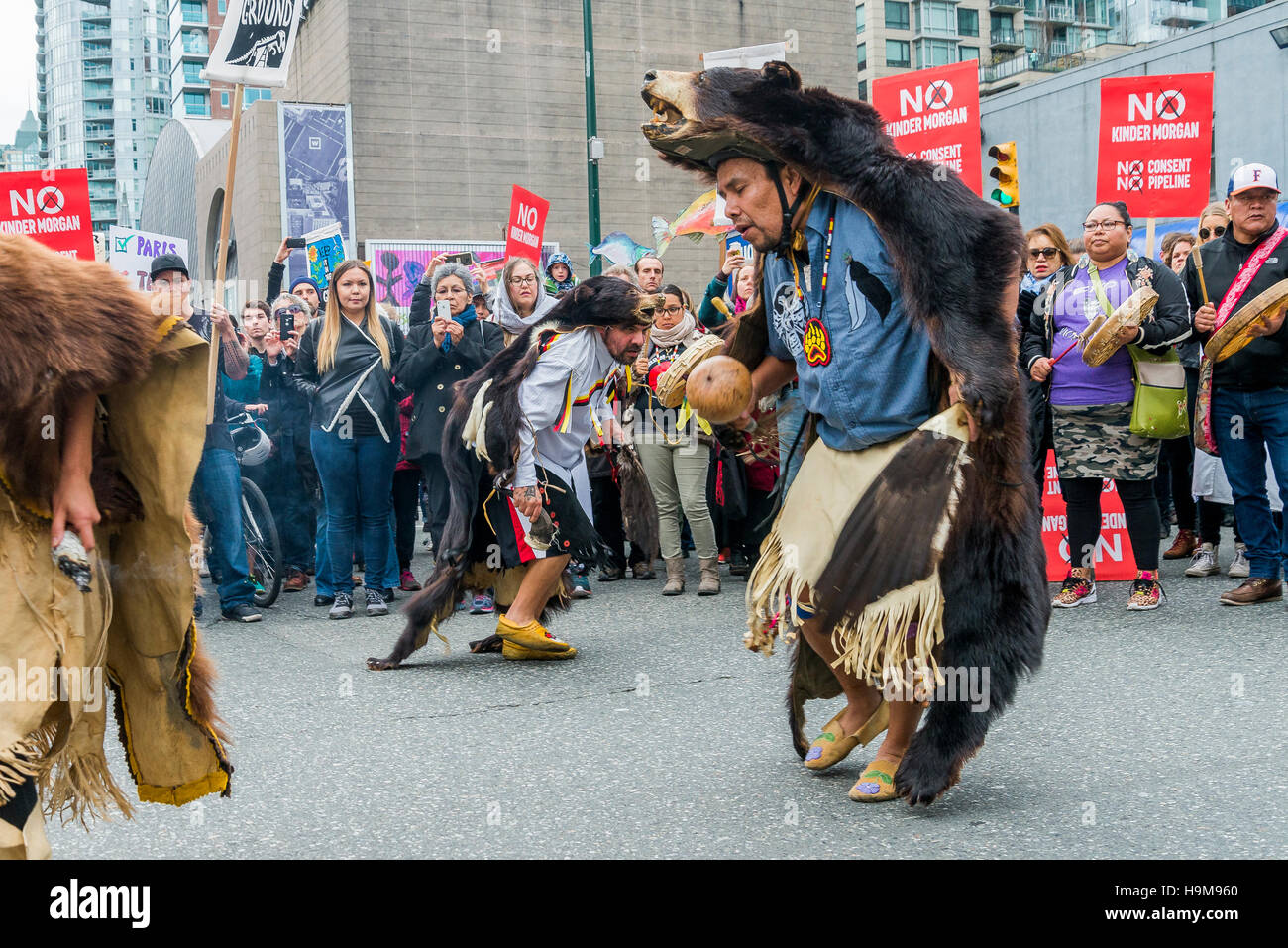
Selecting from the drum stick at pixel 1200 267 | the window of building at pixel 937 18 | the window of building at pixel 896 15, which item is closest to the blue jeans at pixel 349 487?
the drum stick at pixel 1200 267

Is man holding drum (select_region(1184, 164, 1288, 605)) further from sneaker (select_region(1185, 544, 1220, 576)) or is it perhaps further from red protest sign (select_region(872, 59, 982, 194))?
red protest sign (select_region(872, 59, 982, 194))

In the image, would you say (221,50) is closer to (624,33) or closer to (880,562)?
(880,562)

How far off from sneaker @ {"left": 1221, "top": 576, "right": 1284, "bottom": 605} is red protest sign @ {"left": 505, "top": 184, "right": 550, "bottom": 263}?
677 cm

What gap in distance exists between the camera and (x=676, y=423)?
8.80 metres

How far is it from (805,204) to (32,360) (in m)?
2.09

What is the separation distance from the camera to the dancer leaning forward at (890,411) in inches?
141

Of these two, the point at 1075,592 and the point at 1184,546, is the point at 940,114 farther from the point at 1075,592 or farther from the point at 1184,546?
the point at 1075,592

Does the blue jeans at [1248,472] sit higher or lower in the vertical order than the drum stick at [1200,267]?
lower

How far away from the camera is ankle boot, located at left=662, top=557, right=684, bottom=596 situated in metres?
8.77

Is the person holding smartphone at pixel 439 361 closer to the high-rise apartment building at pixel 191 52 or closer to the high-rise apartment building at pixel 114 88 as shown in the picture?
the high-rise apartment building at pixel 191 52

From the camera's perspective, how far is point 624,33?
37.8 m

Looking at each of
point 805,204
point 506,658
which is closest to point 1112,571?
point 506,658

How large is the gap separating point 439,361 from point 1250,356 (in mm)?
4534

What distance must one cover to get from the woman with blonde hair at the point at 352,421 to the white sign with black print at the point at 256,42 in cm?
139
